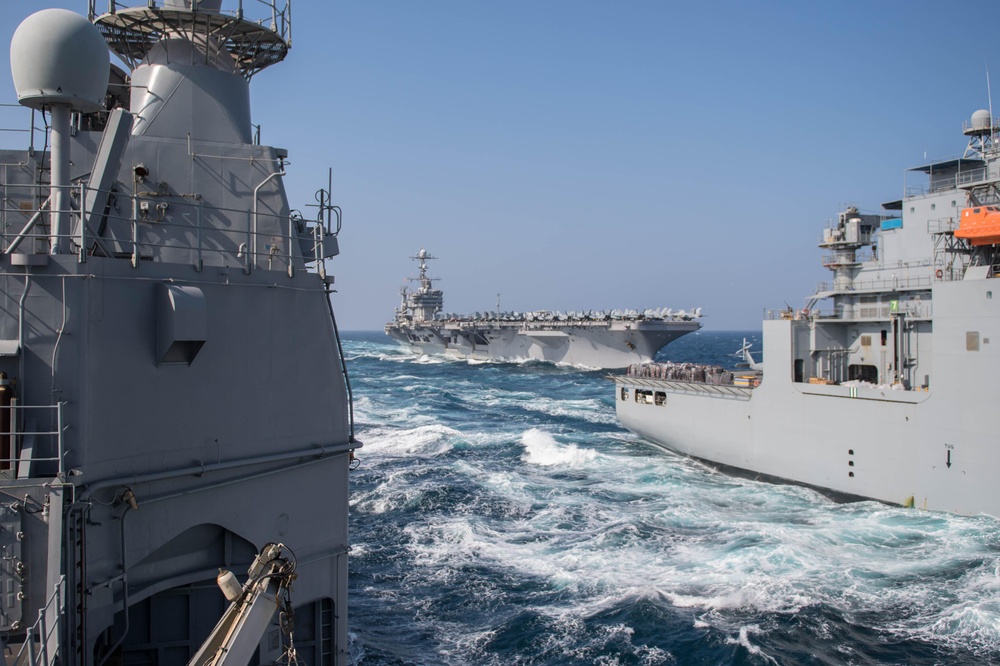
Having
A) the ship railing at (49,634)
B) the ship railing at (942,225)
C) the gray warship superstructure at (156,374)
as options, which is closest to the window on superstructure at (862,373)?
the ship railing at (942,225)

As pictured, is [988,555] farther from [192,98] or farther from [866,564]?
[192,98]

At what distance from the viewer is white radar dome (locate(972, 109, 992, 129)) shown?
22.3 m

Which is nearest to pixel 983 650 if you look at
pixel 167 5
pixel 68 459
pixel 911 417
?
pixel 911 417

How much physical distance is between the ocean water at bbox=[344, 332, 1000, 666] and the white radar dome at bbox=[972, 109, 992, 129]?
1197 cm

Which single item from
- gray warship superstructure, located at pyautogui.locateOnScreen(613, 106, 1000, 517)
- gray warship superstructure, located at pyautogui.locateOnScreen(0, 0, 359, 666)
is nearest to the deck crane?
gray warship superstructure, located at pyautogui.locateOnScreen(0, 0, 359, 666)

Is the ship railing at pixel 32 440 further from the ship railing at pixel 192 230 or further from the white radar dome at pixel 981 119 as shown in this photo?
the white radar dome at pixel 981 119

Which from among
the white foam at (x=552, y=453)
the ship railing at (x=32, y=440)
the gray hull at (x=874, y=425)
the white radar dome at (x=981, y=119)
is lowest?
the white foam at (x=552, y=453)

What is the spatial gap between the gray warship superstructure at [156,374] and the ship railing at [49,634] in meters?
0.02

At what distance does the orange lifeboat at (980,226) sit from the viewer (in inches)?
721

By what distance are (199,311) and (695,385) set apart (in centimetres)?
2241

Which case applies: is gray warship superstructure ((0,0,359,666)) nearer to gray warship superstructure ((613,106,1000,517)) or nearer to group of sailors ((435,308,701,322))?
gray warship superstructure ((613,106,1000,517))

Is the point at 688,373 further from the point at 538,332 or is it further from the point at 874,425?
the point at 538,332

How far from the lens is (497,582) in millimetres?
14836

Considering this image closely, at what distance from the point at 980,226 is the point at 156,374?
19503 millimetres
